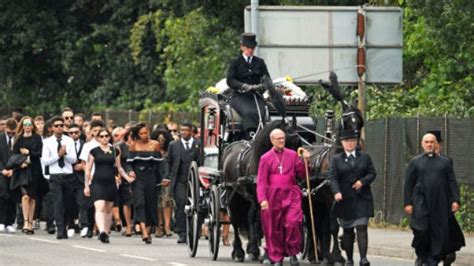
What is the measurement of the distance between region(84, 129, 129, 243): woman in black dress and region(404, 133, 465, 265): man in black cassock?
8.35m

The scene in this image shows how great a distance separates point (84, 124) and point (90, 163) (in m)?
4.48

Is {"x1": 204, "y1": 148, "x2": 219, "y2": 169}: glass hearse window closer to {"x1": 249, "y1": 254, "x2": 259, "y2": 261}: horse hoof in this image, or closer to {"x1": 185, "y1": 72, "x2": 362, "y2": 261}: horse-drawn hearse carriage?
{"x1": 185, "y1": 72, "x2": 362, "y2": 261}: horse-drawn hearse carriage

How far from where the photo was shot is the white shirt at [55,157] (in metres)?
30.6

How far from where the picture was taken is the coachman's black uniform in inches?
843

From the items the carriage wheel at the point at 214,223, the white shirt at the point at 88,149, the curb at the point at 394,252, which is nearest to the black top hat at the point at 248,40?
the carriage wheel at the point at 214,223

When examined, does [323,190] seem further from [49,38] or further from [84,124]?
[49,38]

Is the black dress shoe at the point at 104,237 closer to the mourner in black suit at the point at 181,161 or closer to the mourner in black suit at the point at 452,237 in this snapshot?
the mourner in black suit at the point at 181,161

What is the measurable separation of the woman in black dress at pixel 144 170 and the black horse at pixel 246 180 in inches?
234

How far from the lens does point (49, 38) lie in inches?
2270

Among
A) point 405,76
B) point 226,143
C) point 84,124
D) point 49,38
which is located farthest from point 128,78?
point 226,143

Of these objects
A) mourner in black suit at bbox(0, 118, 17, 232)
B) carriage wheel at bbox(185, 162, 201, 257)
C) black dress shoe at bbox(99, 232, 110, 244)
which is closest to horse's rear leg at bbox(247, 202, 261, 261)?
carriage wheel at bbox(185, 162, 201, 257)

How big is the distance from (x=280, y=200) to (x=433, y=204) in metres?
1.81

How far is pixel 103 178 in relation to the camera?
95.2 ft

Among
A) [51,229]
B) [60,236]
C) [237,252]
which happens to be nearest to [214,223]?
[237,252]
